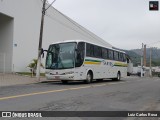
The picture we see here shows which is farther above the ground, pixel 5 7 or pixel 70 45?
pixel 5 7

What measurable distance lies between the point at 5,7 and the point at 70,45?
31.7 feet

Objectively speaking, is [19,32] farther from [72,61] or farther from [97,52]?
[72,61]

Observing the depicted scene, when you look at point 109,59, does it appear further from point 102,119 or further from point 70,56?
point 102,119

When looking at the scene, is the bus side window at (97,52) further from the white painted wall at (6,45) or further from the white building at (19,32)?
the white painted wall at (6,45)

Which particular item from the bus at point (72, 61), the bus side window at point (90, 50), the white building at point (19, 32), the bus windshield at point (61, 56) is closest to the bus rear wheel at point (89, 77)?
the bus at point (72, 61)

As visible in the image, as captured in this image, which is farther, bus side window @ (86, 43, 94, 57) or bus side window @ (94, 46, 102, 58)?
bus side window @ (94, 46, 102, 58)

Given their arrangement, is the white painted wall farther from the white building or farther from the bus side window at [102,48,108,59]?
the bus side window at [102,48,108,59]

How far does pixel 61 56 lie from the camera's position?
74.0ft

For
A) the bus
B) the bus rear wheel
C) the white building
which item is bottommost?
the bus rear wheel

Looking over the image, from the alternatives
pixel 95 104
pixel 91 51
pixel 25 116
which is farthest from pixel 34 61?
pixel 25 116

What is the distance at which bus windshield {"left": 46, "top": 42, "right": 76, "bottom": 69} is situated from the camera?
73.0 ft

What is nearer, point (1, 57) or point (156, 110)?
point (156, 110)

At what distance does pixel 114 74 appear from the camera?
100 ft

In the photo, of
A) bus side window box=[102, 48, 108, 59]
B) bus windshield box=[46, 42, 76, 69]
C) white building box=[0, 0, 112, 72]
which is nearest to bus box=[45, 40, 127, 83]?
bus windshield box=[46, 42, 76, 69]
